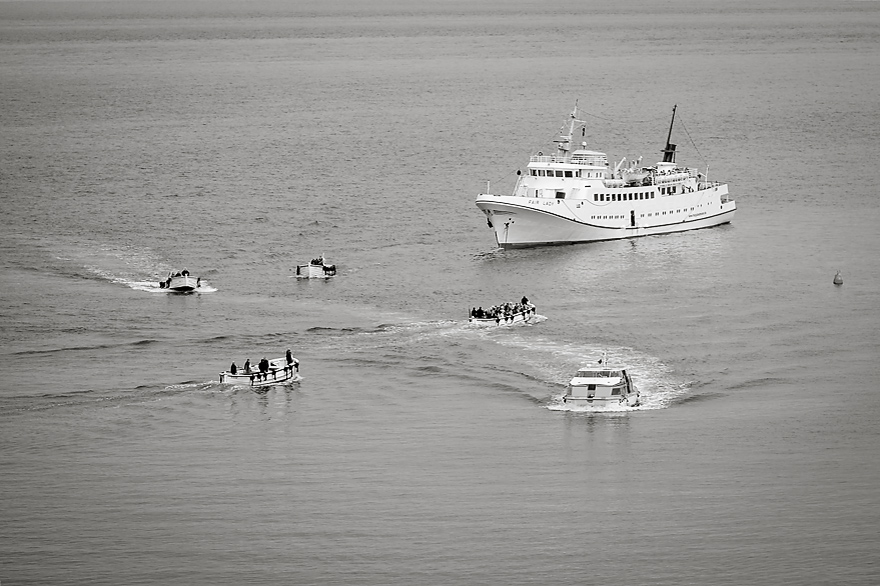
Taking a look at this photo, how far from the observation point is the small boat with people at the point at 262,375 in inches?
3137

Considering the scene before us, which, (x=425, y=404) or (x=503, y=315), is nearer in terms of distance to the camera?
(x=425, y=404)

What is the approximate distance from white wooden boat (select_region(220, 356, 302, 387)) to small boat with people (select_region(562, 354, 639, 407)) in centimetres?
1534

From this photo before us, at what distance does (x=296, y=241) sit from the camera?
123000mm

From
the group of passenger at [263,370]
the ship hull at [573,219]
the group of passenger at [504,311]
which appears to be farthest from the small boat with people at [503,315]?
the ship hull at [573,219]

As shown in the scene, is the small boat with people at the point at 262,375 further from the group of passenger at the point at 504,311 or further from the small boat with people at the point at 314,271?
the small boat with people at the point at 314,271

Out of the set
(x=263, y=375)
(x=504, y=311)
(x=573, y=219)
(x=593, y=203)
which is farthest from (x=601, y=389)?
(x=593, y=203)

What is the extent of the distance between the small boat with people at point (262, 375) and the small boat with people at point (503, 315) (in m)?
16.1

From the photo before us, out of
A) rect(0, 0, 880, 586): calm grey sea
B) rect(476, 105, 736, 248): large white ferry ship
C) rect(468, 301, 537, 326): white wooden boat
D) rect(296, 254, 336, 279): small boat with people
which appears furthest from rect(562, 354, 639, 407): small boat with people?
rect(476, 105, 736, 248): large white ferry ship

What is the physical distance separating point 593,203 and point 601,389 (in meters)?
52.2

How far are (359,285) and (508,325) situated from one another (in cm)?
1627

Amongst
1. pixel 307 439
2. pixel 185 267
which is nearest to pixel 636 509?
pixel 307 439

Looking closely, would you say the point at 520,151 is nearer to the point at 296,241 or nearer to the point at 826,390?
the point at 296,241

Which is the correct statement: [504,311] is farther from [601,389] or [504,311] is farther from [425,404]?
[601,389]

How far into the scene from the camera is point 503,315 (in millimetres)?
92875
